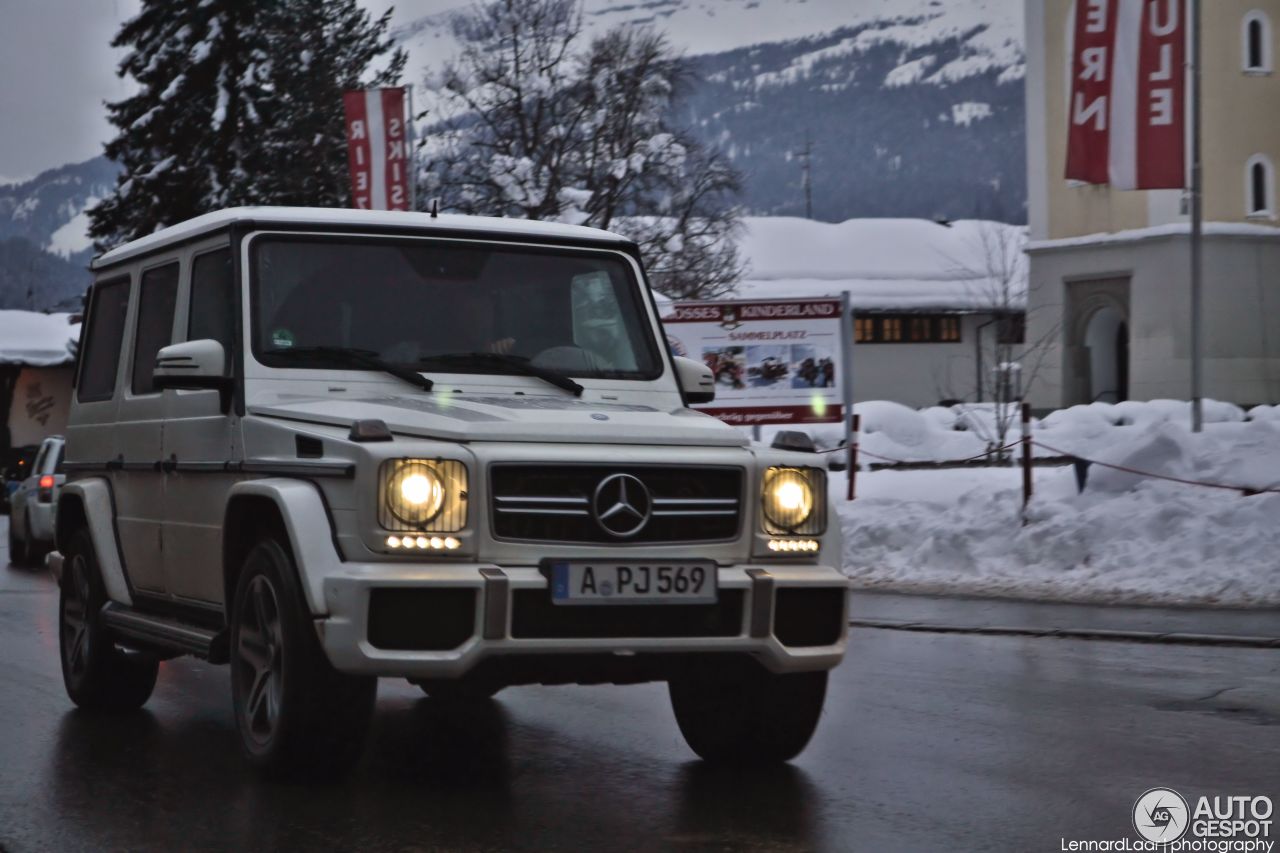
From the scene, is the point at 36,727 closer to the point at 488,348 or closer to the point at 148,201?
the point at 488,348

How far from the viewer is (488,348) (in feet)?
26.8

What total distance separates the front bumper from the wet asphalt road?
534 mm

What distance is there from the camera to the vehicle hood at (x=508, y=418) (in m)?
6.96

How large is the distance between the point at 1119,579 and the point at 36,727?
9.96 metres

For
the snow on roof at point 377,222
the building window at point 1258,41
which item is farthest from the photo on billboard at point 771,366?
the building window at point 1258,41

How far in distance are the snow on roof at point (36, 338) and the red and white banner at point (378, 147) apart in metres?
29.6

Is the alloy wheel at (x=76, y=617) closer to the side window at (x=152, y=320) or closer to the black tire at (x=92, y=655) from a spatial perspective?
the black tire at (x=92, y=655)

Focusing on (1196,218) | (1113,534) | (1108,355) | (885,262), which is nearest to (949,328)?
(885,262)

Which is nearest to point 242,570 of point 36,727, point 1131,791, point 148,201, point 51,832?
point 51,832

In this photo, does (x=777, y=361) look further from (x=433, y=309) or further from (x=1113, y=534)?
(x=433, y=309)

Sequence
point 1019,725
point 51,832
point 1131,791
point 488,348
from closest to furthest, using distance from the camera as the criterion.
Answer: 1. point 51,832
2. point 1131,791
3. point 488,348
4. point 1019,725

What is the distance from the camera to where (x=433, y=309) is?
8.18m

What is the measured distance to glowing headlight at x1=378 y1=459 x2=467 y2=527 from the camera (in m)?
6.73

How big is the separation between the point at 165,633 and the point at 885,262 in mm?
76709
